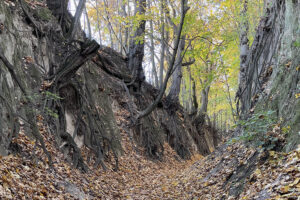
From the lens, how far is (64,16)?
→ 34.5ft

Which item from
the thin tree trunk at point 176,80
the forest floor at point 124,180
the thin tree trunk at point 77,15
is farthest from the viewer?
the thin tree trunk at point 176,80

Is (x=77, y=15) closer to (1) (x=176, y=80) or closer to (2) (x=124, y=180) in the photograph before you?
(2) (x=124, y=180)

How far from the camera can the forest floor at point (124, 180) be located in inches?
145

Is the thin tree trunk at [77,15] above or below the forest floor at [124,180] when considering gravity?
above

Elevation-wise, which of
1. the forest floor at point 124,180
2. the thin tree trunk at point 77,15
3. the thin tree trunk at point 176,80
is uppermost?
the thin tree trunk at point 77,15

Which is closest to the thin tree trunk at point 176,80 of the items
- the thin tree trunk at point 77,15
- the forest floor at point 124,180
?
the thin tree trunk at point 77,15

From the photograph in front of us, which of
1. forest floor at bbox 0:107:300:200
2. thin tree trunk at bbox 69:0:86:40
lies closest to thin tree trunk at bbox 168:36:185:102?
thin tree trunk at bbox 69:0:86:40

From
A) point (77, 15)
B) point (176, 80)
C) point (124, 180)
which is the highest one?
point (77, 15)

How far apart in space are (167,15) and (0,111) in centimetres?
954

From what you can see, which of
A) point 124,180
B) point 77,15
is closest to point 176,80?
point 77,15

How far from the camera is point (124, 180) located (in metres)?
8.24

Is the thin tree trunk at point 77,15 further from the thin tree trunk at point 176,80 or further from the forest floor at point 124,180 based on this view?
the thin tree trunk at point 176,80

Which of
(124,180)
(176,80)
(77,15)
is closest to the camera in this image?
(124,180)

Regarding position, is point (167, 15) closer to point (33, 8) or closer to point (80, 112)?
point (33, 8)
